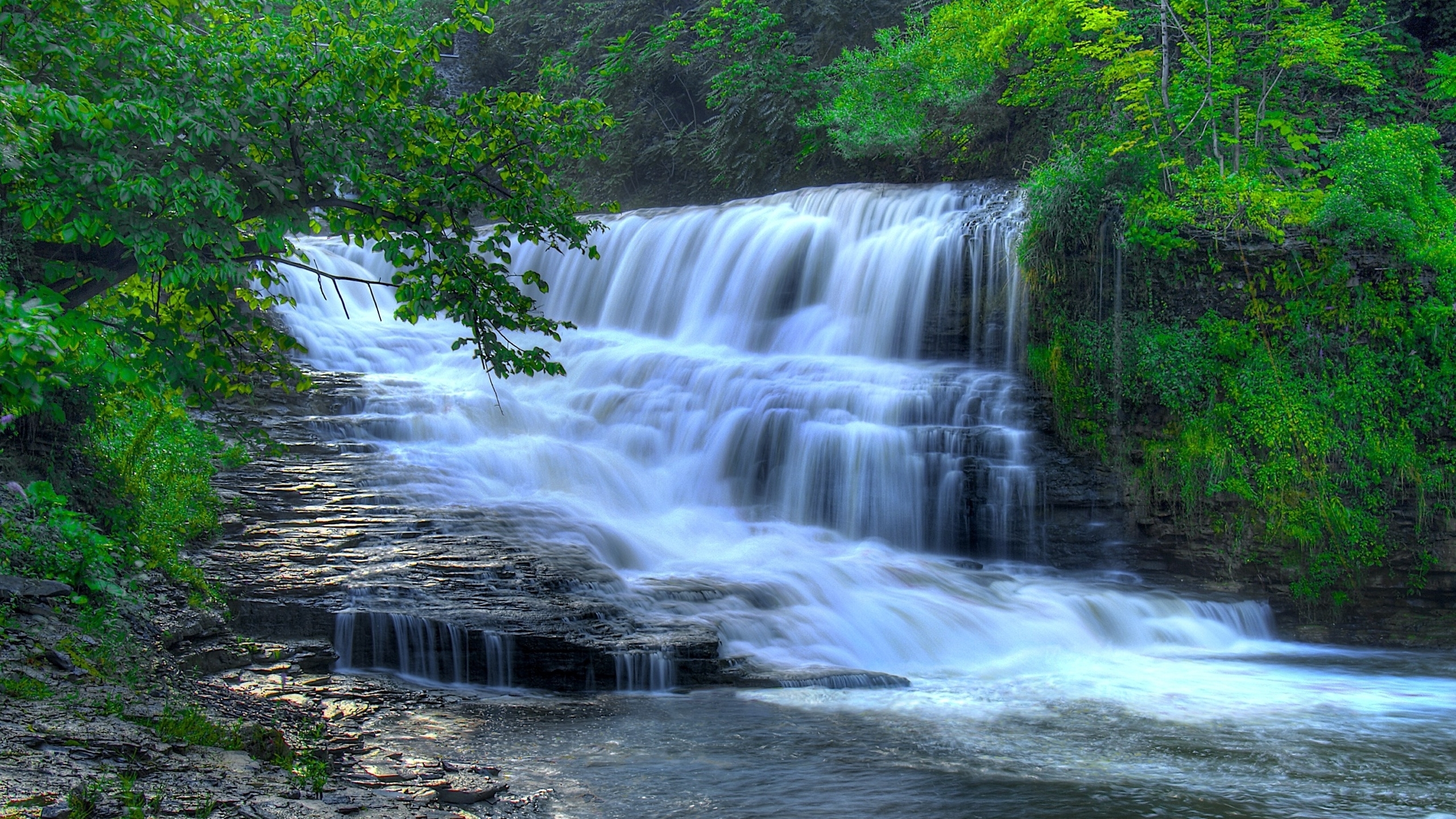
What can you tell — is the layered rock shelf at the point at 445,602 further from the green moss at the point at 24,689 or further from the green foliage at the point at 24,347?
the green foliage at the point at 24,347

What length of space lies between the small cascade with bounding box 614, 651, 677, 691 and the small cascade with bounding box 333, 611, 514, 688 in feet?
2.59

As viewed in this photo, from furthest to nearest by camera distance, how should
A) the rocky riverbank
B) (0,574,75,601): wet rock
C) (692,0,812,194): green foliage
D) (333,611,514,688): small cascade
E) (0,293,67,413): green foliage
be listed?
1. (692,0,812,194): green foliage
2. (333,611,514,688): small cascade
3. (0,574,75,601): wet rock
4. the rocky riverbank
5. (0,293,67,413): green foliage

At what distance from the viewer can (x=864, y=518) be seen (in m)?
11.4

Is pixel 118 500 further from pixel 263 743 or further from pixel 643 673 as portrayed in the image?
pixel 643 673

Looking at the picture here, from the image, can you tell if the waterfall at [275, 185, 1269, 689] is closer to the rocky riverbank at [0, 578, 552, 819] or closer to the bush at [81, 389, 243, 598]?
the rocky riverbank at [0, 578, 552, 819]

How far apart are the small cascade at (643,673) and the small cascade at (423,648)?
79 centimetres

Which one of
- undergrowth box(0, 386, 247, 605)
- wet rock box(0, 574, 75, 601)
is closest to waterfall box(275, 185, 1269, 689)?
undergrowth box(0, 386, 247, 605)

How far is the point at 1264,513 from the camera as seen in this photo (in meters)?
10.3

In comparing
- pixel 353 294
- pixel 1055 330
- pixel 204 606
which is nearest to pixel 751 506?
pixel 1055 330

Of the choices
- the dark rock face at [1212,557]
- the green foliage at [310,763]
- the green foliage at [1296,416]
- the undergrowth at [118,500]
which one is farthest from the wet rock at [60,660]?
the green foliage at [1296,416]

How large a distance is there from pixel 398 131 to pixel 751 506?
7446 millimetres

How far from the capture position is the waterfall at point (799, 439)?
8.92 m

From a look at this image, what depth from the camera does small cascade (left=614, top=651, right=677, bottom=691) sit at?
703 cm

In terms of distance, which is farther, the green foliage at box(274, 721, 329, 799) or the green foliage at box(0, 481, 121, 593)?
the green foliage at box(0, 481, 121, 593)
